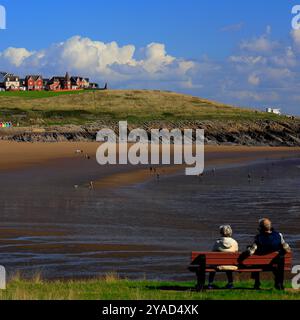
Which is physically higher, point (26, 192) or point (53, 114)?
point (53, 114)

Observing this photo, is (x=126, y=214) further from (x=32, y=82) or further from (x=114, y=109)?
(x=32, y=82)

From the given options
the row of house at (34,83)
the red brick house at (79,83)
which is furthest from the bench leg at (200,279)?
the red brick house at (79,83)

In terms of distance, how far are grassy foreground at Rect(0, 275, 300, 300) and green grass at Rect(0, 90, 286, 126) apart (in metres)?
71.2

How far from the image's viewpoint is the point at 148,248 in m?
17.4

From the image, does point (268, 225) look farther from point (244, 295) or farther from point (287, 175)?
point (287, 175)

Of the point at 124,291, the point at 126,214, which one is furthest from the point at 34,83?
the point at 124,291

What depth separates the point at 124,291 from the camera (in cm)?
1195

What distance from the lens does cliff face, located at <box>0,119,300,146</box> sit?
71.2m

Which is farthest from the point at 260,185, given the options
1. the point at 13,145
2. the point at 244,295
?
the point at 13,145

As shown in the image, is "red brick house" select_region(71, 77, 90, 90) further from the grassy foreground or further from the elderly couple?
the elderly couple

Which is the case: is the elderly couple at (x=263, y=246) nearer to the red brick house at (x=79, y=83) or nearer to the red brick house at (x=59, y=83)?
the red brick house at (x=59, y=83)

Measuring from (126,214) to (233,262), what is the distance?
1149 cm

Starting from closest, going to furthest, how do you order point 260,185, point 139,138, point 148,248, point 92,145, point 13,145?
point 148,248
point 260,185
point 13,145
point 92,145
point 139,138

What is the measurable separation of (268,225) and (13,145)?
157 feet
